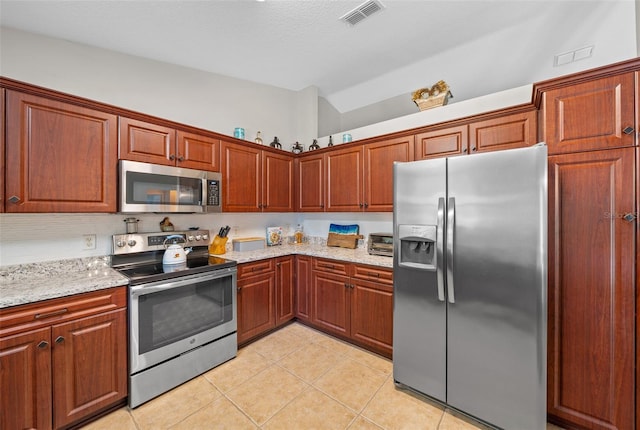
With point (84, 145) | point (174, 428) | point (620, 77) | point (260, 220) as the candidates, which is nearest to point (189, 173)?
point (84, 145)

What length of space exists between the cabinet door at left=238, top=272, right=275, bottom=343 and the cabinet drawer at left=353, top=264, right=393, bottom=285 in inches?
37.3

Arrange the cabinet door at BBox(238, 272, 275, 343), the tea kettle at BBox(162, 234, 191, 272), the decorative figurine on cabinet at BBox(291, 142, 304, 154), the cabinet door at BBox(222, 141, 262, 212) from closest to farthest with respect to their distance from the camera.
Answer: the tea kettle at BBox(162, 234, 191, 272) → the cabinet door at BBox(238, 272, 275, 343) → the cabinet door at BBox(222, 141, 262, 212) → the decorative figurine on cabinet at BBox(291, 142, 304, 154)

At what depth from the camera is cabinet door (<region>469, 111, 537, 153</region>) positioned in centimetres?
199

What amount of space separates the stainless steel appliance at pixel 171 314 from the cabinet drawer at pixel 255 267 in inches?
4.8

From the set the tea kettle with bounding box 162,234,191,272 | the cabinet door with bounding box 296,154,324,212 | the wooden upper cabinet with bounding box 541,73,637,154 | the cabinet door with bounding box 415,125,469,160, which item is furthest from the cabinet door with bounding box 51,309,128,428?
the wooden upper cabinet with bounding box 541,73,637,154

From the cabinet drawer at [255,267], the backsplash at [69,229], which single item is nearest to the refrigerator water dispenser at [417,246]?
the backsplash at [69,229]

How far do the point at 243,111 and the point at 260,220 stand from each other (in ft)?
4.68

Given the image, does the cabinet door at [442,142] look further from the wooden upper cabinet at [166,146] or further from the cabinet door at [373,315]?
the wooden upper cabinet at [166,146]

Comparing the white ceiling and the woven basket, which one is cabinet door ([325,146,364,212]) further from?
the white ceiling

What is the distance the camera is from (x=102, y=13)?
74.4 inches

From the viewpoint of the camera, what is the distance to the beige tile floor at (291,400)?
1661 millimetres

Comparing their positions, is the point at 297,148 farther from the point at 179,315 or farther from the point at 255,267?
the point at 179,315

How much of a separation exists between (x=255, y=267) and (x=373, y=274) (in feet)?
3.94

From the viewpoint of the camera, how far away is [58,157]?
5.72 feet
